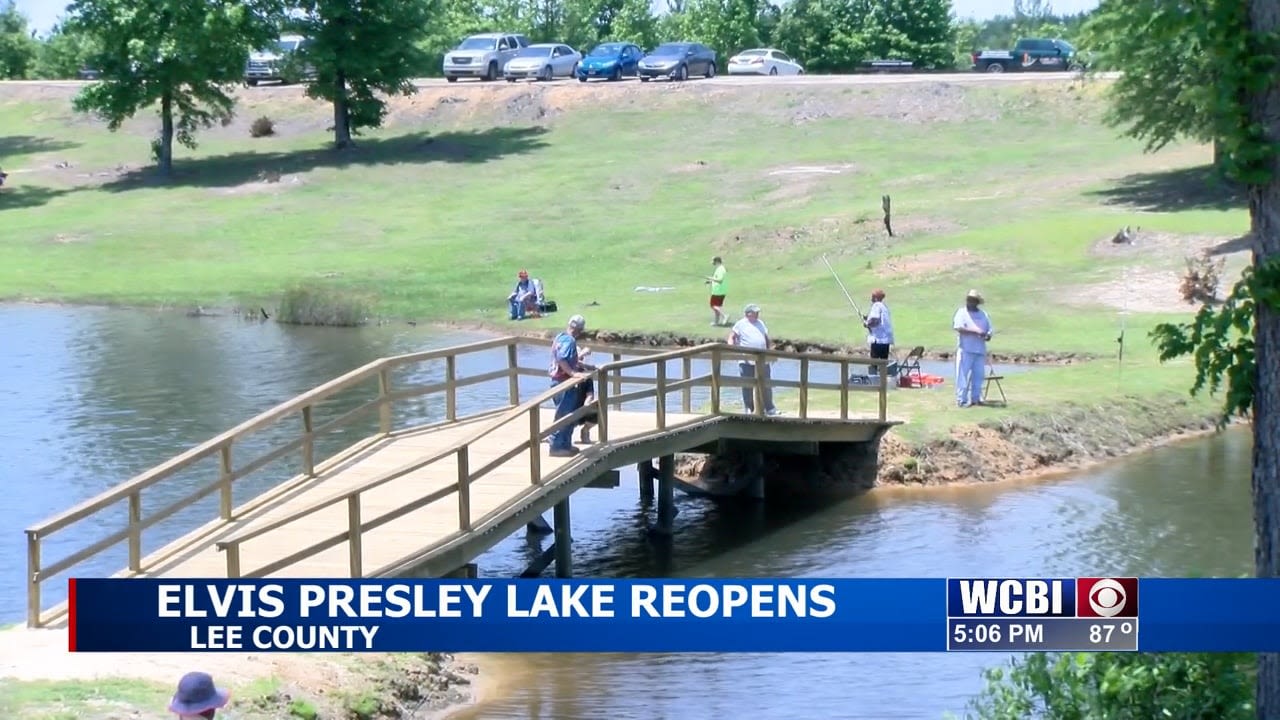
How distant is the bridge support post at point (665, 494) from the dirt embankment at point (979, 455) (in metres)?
2.74

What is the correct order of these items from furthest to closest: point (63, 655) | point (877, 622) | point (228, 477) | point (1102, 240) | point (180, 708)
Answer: point (1102, 240) < point (228, 477) < point (63, 655) < point (877, 622) < point (180, 708)

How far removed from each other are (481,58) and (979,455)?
2093 inches

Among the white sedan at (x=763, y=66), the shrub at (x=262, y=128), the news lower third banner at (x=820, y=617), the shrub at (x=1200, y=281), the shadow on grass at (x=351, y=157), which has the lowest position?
the shrub at (x=1200, y=281)

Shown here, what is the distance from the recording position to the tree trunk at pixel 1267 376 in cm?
1080

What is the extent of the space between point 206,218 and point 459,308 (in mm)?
17147

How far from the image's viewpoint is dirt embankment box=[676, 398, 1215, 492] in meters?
27.3

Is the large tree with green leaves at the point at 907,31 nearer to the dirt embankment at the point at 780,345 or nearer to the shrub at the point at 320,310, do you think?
the shrub at the point at 320,310

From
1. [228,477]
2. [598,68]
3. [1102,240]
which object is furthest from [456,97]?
→ [228,477]

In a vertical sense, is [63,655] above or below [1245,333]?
below

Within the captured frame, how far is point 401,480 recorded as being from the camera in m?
21.2

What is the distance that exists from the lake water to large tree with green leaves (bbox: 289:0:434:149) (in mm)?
29299

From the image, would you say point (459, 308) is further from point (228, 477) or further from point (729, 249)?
point (228, 477)

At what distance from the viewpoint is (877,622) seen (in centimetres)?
1080

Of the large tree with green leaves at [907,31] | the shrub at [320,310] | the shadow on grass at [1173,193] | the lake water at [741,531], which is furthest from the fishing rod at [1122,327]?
the large tree with green leaves at [907,31]
